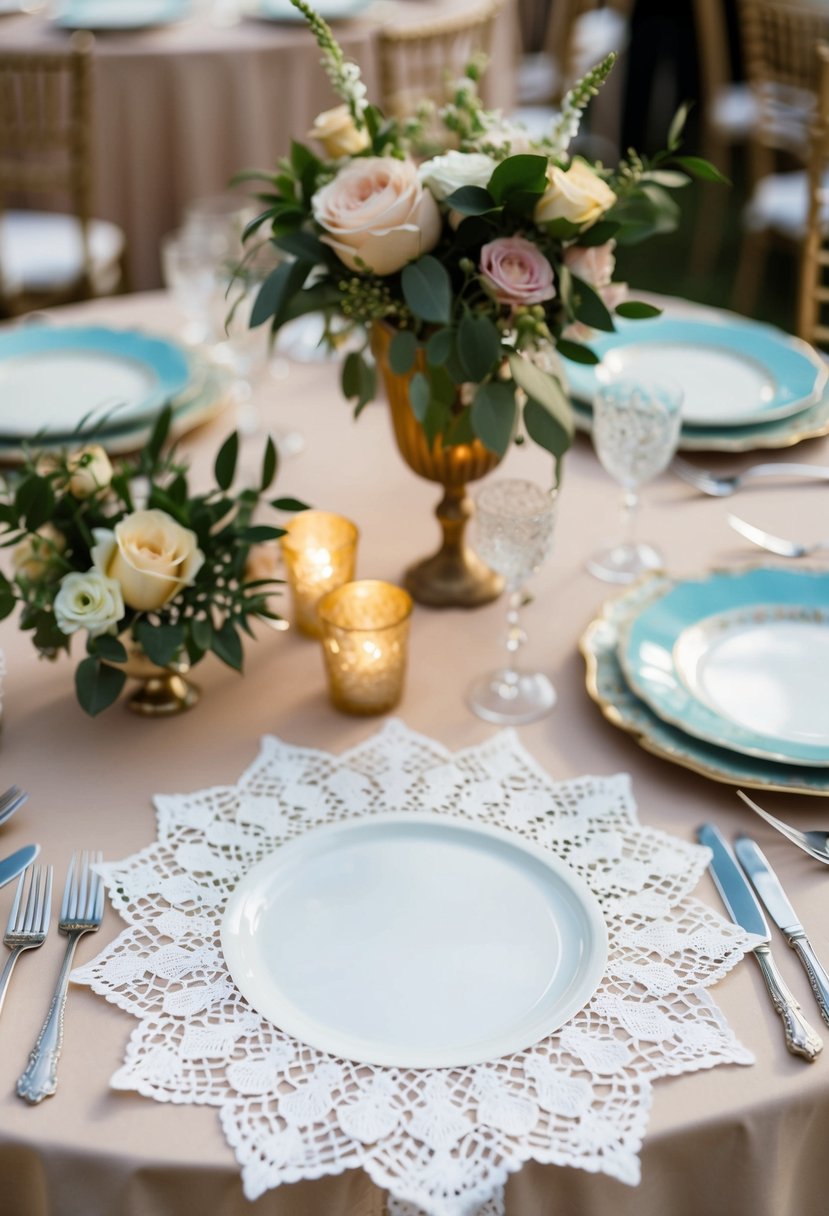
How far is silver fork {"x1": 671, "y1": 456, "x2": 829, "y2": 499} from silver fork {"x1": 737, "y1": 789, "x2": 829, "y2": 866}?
1.90 feet

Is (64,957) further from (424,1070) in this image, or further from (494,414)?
(494,414)

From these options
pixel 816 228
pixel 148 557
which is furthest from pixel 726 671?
pixel 816 228

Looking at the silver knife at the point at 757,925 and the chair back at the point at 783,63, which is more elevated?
the chair back at the point at 783,63

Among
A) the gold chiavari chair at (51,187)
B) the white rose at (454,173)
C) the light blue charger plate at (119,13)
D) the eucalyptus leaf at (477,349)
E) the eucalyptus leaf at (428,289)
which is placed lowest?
the gold chiavari chair at (51,187)

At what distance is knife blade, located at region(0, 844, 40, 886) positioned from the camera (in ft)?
3.19

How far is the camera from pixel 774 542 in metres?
1.41

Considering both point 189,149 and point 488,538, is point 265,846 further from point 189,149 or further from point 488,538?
point 189,149

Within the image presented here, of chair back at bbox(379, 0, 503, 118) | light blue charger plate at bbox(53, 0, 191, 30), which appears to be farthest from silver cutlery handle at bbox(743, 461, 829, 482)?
light blue charger plate at bbox(53, 0, 191, 30)

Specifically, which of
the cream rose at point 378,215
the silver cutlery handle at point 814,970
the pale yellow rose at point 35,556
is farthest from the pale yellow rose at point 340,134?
the silver cutlery handle at point 814,970

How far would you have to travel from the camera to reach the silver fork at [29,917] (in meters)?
0.91

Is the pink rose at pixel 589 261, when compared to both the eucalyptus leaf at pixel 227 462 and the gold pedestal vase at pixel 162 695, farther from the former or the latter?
the gold pedestal vase at pixel 162 695

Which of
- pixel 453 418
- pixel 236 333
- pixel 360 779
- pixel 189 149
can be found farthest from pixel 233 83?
pixel 360 779

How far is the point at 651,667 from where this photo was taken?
1185mm

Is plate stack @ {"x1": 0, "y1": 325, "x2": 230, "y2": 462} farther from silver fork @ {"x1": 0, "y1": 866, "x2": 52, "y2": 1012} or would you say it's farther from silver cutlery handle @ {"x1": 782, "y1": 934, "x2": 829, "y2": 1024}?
silver cutlery handle @ {"x1": 782, "y1": 934, "x2": 829, "y2": 1024}
